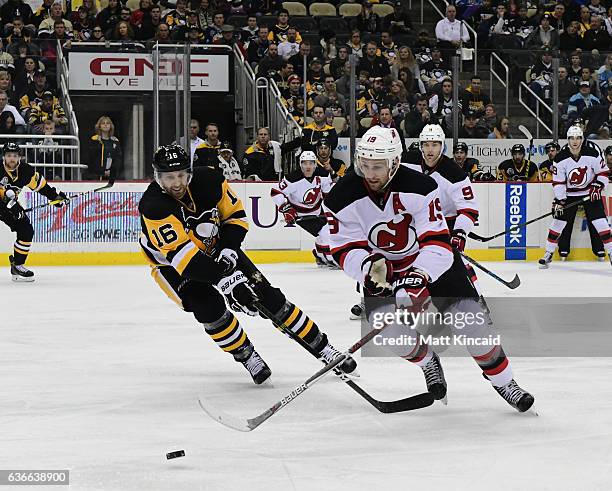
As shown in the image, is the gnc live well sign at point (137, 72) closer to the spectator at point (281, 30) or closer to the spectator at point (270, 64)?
the spectator at point (270, 64)

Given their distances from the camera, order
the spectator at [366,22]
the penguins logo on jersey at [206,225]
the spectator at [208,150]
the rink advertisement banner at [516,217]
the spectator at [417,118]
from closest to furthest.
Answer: the penguins logo on jersey at [206,225]
the spectator at [208,150]
the spectator at [417,118]
the rink advertisement banner at [516,217]
the spectator at [366,22]

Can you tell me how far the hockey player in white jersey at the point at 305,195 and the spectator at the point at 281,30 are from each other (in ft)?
9.17

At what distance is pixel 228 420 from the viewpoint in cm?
347

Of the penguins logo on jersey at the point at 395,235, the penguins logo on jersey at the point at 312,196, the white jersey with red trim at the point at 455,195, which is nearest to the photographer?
the penguins logo on jersey at the point at 395,235

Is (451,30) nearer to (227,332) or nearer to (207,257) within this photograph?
(227,332)

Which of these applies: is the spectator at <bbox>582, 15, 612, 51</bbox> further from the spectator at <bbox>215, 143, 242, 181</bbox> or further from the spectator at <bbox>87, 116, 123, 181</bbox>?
the spectator at <bbox>87, 116, 123, 181</bbox>

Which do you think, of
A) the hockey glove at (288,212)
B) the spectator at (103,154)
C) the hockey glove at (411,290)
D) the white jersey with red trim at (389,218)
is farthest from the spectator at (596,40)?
the hockey glove at (411,290)

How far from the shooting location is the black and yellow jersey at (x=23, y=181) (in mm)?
8867

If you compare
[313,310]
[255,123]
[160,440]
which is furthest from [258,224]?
[160,440]

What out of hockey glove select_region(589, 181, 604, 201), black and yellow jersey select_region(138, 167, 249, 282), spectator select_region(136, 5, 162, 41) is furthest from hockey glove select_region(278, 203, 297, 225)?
black and yellow jersey select_region(138, 167, 249, 282)

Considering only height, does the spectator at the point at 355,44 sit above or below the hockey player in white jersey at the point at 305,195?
above

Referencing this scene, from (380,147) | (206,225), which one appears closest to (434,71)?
(206,225)

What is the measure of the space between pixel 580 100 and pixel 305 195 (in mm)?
3037

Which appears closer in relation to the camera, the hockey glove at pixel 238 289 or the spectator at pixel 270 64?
the hockey glove at pixel 238 289
